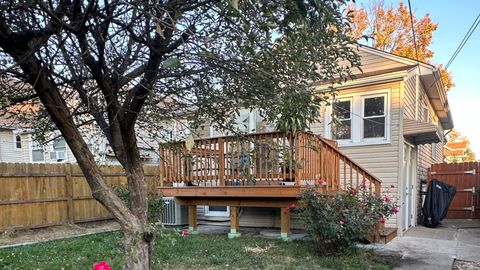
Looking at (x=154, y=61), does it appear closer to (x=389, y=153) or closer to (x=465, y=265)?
(x=465, y=265)

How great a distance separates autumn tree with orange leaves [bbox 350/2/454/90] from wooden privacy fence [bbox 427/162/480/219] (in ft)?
24.1

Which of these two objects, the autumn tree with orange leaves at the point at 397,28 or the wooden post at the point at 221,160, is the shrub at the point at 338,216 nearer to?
the wooden post at the point at 221,160

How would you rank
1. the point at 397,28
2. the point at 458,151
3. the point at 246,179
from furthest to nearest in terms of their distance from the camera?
the point at 458,151 < the point at 397,28 < the point at 246,179

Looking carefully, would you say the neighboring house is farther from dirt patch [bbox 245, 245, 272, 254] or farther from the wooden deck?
dirt patch [bbox 245, 245, 272, 254]

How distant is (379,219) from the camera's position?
5.76 metres

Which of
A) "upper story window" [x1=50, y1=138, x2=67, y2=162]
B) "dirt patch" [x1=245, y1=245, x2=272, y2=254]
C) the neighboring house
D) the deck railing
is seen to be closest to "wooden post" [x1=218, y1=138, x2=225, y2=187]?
the deck railing

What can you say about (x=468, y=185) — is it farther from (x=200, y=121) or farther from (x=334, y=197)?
(x=200, y=121)

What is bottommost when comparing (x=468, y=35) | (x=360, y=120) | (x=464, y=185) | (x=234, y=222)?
(x=234, y=222)

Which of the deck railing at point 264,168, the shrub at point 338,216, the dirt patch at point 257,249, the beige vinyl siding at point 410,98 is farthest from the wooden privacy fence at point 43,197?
the beige vinyl siding at point 410,98

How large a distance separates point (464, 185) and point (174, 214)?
9151mm

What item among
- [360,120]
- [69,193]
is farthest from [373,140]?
[69,193]

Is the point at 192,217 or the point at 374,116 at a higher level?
the point at 374,116

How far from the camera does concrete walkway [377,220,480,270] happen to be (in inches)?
214

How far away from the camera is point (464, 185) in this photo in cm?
1134
